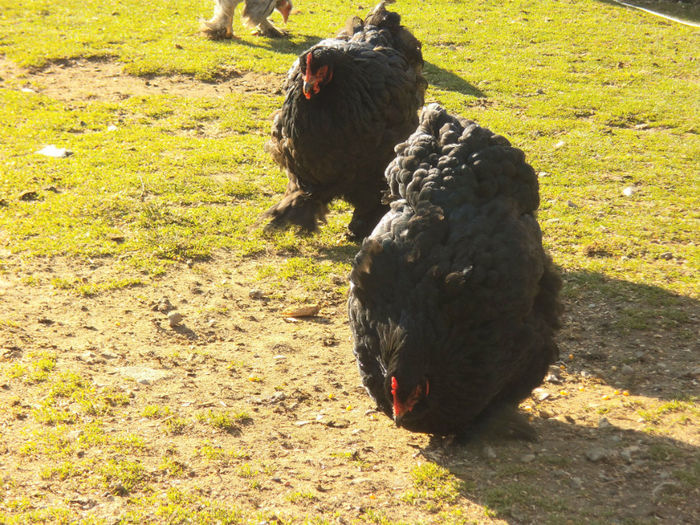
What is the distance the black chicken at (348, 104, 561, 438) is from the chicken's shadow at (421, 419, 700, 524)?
0.57 feet

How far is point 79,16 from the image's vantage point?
45.5ft

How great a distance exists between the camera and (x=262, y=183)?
7.97 metres

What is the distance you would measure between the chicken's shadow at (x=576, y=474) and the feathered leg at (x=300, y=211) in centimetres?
283

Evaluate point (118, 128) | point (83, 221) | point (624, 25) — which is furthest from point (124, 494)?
point (624, 25)

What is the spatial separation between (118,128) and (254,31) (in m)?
4.84

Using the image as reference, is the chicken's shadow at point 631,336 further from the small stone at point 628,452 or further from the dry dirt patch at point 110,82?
the dry dirt patch at point 110,82

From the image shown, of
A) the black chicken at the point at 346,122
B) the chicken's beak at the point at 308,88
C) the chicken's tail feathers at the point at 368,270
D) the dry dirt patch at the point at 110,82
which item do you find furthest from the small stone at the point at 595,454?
the dry dirt patch at the point at 110,82

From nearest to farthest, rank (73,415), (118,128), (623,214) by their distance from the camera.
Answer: (73,415), (623,214), (118,128)

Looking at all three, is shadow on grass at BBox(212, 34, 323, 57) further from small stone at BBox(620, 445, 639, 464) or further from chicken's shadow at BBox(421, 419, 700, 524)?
small stone at BBox(620, 445, 639, 464)

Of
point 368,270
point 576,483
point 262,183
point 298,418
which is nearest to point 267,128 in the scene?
point 262,183

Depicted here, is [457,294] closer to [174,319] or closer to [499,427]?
[499,427]

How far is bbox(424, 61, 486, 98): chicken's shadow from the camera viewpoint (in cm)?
1064

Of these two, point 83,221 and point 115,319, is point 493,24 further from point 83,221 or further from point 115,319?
point 115,319

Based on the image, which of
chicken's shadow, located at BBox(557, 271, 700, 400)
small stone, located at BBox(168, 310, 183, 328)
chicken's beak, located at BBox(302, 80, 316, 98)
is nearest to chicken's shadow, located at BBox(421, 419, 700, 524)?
chicken's shadow, located at BBox(557, 271, 700, 400)
